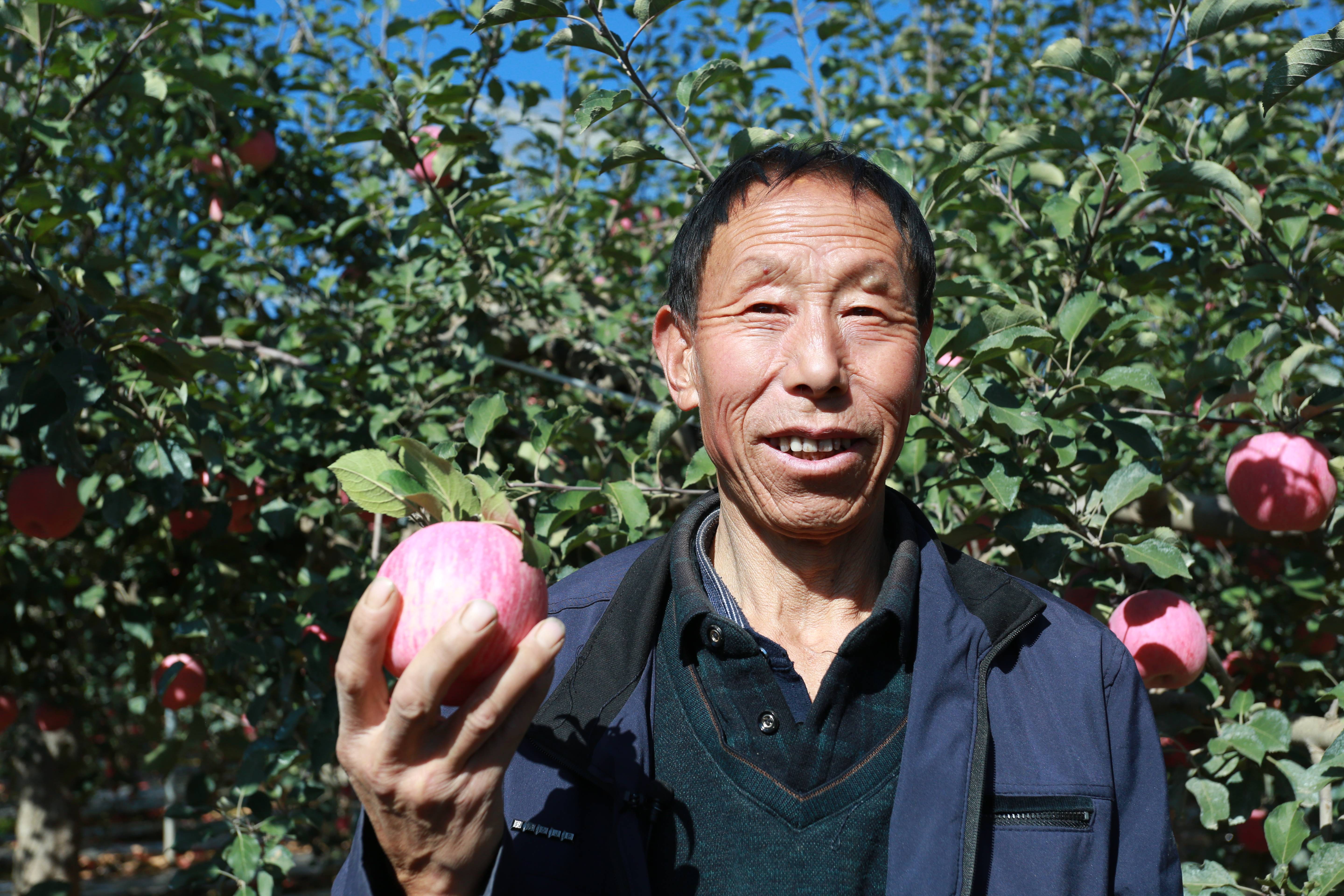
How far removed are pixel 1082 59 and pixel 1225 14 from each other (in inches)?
10.7

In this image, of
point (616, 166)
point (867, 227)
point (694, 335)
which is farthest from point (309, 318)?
point (867, 227)

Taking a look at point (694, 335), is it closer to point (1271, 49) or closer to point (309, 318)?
point (309, 318)

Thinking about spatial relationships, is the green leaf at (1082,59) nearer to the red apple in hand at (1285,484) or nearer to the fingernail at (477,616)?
the red apple in hand at (1285,484)

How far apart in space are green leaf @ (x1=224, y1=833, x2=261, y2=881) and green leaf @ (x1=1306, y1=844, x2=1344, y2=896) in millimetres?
1860

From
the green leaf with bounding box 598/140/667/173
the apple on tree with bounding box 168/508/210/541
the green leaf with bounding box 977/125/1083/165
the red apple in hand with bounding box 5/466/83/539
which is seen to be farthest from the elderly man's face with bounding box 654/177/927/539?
the red apple in hand with bounding box 5/466/83/539

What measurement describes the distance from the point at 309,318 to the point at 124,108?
1442 millimetres

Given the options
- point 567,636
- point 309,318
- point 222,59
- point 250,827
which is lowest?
point 250,827

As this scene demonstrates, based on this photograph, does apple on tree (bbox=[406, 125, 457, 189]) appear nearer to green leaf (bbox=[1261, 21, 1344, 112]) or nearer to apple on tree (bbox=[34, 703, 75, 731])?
green leaf (bbox=[1261, 21, 1344, 112])

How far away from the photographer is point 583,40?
166cm

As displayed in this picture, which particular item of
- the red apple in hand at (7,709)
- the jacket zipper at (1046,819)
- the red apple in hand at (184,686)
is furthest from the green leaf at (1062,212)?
the red apple in hand at (7,709)

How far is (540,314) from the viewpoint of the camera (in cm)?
277

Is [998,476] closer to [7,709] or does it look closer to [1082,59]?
[1082,59]

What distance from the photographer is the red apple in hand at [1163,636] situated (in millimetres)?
1734

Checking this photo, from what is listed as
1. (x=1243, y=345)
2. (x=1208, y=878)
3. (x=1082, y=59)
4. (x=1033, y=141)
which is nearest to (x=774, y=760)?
(x=1208, y=878)
